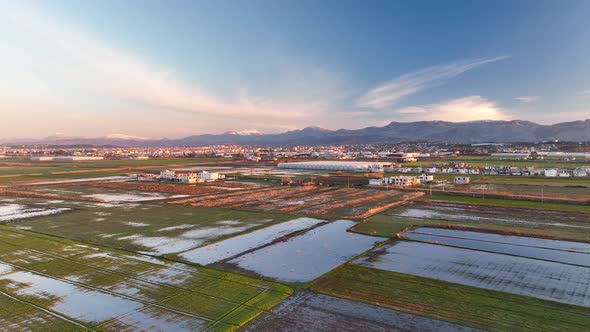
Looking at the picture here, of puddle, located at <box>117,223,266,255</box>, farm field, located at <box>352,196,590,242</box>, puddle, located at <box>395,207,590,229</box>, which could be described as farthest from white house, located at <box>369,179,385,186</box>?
puddle, located at <box>117,223,266,255</box>

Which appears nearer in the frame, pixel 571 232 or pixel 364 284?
pixel 364 284

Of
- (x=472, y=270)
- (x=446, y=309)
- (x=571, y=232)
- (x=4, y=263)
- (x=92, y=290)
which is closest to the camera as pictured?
(x=446, y=309)

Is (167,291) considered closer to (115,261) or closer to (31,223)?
(115,261)

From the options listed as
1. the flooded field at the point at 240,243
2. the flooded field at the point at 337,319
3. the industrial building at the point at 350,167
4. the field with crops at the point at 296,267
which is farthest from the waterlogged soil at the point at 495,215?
the industrial building at the point at 350,167

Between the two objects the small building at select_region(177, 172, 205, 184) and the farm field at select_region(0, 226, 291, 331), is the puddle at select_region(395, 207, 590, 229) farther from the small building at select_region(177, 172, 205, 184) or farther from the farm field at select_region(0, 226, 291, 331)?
the small building at select_region(177, 172, 205, 184)

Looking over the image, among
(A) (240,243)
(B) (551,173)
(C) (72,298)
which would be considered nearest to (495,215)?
(A) (240,243)

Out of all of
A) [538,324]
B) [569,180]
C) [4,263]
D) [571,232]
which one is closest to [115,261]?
[4,263]

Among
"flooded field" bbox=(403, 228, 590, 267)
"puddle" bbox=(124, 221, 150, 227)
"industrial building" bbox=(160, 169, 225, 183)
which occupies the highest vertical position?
"industrial building" bbox=(160, 169, 225, 183)
